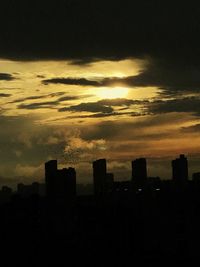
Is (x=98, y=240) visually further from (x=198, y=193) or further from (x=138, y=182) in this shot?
(x=138, y=182)

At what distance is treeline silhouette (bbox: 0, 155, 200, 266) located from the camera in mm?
76750

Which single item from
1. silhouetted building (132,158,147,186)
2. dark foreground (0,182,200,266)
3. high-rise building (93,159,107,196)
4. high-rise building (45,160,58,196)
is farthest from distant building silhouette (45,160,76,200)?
silhouetted building (132,158,147,186)

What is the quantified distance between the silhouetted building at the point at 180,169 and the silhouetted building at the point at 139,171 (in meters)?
7.81

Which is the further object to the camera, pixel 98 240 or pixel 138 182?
pixel 138 182

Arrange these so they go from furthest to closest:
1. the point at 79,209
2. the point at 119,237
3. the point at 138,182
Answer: the point at 138,182 < the point at 79,209 < the point at 119,237

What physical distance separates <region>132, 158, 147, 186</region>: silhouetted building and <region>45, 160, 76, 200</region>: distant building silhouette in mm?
32159

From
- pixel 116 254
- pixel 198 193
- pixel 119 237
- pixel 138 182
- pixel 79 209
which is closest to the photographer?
pixel 116 254

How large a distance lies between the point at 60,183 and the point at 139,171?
48.7 m

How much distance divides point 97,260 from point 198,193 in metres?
34.0

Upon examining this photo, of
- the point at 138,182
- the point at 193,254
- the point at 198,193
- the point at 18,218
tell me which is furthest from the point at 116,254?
the point at 138,182

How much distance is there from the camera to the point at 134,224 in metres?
88.3

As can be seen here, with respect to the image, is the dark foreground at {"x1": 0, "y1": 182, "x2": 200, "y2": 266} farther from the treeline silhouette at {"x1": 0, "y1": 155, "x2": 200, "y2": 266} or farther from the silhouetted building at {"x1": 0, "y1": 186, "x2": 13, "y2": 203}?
the silhouetted building at {"x1": 0, "y1": 186, "x2": 13, "y2": 203}

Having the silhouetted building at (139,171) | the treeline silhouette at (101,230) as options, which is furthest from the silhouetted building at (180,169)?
the treeline silhouette at (101,230)

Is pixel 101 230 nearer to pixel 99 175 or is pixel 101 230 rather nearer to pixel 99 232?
pixel 99 232
